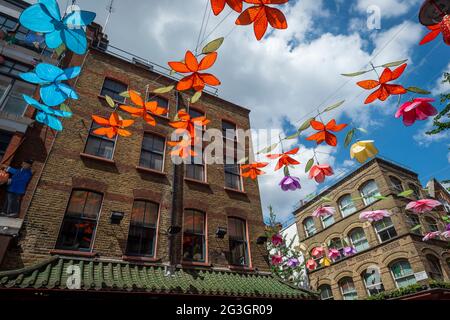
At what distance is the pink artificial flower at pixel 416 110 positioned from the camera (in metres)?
2.82

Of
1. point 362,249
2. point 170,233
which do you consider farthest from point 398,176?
point 170,233

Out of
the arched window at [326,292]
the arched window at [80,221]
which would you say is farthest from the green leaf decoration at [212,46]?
the arched window at [326,292]

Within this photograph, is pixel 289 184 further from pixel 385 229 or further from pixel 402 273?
pixel 385 229

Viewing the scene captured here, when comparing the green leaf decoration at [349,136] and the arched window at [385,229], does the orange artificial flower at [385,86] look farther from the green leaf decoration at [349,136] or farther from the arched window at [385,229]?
the arched window at [385,229]

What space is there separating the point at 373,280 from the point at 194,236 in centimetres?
1716

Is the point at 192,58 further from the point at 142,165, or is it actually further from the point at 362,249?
the point at 362,249

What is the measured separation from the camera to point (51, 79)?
4.48m

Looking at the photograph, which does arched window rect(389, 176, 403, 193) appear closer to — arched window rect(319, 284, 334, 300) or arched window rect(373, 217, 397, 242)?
arched window rect(373, 217, 397, 242)

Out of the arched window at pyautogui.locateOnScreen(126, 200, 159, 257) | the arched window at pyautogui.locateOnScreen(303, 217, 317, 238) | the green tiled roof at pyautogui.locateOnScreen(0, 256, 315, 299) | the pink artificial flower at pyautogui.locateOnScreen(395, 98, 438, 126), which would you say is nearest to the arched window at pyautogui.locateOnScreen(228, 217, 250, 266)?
the green tiled roof at pyautogui.locateOnScreen(0, 256, 315, 299)

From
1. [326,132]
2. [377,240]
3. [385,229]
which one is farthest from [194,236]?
[385,229]

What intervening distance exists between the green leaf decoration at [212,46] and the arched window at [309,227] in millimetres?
26705

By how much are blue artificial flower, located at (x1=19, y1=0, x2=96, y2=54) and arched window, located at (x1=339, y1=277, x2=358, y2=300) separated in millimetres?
24397

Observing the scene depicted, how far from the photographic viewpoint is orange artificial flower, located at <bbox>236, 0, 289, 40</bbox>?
2.20 m
